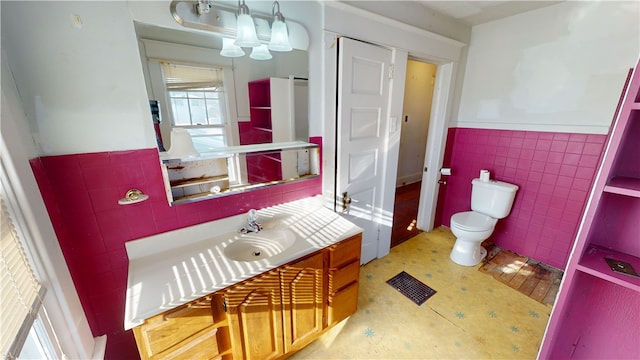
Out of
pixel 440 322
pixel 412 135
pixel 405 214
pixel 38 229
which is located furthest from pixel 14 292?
pixel 412 135

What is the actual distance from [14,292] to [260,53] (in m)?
1.36

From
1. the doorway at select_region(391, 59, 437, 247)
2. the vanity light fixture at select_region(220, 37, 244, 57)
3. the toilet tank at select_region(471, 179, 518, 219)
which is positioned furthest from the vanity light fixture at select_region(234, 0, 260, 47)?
the doorway at select_region(391, 59, 437, 247)

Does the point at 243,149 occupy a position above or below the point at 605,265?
above

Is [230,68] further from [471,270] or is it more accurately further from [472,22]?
[471,270]

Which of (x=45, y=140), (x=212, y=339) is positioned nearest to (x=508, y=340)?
(x=212, y=339)

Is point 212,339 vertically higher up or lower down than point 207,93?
lower down

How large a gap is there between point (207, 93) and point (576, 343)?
217 cm

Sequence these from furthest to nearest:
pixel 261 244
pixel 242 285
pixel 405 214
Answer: pixel 405 214
pixel 261 244
pixel 242 285

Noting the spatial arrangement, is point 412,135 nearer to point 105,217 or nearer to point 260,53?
point 260,53

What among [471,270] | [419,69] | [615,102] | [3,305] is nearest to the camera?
[3,305]

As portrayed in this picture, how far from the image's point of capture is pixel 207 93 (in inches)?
49.6

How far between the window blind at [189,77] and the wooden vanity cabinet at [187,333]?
100 centimetres

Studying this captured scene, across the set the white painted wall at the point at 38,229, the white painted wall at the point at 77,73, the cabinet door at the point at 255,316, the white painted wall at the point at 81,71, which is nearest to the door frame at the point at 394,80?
the cabinet door at the point at 255,316

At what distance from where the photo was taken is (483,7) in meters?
1.91
